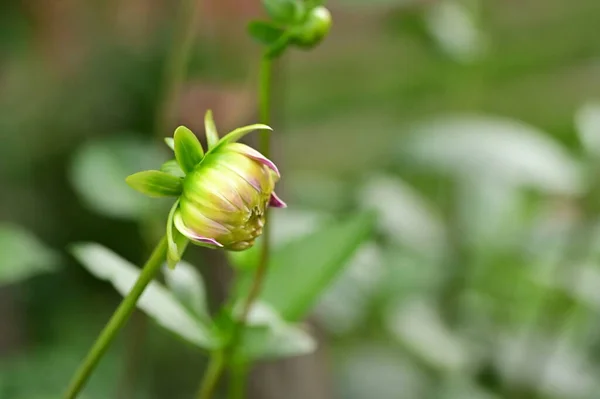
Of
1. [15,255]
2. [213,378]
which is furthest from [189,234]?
[15,255]

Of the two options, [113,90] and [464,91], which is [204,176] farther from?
[464,91]

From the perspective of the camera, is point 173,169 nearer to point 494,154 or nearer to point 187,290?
point 187,290

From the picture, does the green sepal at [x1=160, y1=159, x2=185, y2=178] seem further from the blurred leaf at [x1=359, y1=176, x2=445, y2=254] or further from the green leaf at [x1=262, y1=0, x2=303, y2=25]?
the blurred leaf at [x1=359, y1=176, x2=445, y2=254]

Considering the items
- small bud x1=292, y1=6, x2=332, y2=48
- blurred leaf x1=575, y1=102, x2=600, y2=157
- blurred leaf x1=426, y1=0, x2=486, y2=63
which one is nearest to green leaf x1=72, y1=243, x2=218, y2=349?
small bud x1=292, y1=6, x2=332, y2=48

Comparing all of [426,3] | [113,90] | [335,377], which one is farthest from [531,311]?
[113,90]

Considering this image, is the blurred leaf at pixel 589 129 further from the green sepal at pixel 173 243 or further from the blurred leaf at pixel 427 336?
the green sepal at pixel 173 243

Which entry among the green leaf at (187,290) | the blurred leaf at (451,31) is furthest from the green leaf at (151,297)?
the blurred leaf at (451,31)
